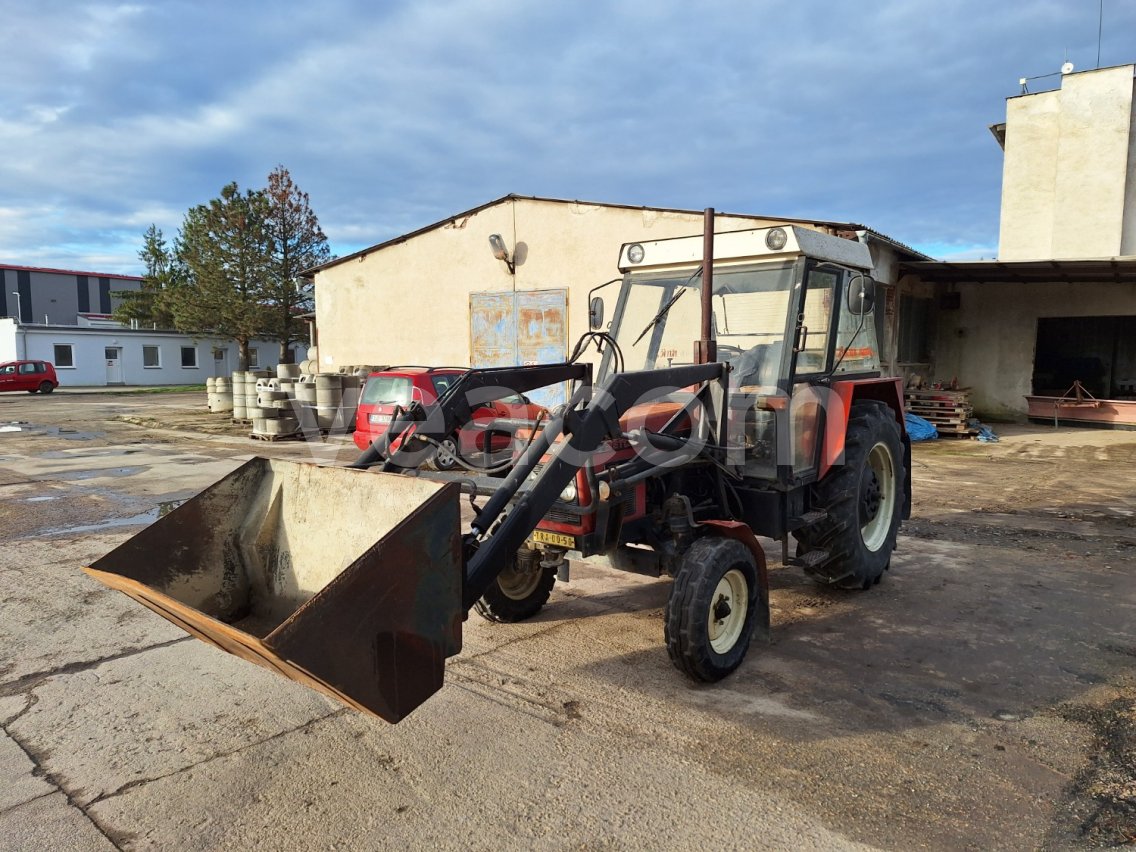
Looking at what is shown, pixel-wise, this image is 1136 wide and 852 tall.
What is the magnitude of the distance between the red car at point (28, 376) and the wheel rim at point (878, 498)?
3279cm

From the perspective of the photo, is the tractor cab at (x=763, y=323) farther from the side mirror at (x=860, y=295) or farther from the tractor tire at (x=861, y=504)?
the tractor tire at (x=861, y=504)

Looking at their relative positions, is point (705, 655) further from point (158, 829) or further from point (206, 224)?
point (206, 224)

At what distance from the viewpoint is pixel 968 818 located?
2.68 metres

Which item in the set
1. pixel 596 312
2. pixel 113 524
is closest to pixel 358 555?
pixel 596 312

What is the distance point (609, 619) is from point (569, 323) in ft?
34.4

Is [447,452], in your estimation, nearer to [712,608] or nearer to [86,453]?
[712,608]

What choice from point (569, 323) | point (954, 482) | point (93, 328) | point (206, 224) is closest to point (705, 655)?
point (954, 482)

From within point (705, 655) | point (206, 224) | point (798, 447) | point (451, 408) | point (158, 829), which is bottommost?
point (158, 829)

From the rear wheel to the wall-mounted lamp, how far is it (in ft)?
37.1

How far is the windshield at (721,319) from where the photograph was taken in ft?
14.6

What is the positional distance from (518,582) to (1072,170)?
16942mm

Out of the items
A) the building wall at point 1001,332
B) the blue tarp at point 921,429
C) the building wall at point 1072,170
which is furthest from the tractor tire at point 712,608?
the building wall at point 1072,170

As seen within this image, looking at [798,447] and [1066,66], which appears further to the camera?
[1066,66]

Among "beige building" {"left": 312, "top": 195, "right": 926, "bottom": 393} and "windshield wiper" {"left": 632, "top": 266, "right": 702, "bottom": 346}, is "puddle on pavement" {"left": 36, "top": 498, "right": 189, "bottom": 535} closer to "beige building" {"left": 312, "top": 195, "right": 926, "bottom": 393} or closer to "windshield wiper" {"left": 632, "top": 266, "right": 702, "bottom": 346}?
"windshield wiper" {"left": 632, "top": 266, "right": 702, "bottom": 346}
